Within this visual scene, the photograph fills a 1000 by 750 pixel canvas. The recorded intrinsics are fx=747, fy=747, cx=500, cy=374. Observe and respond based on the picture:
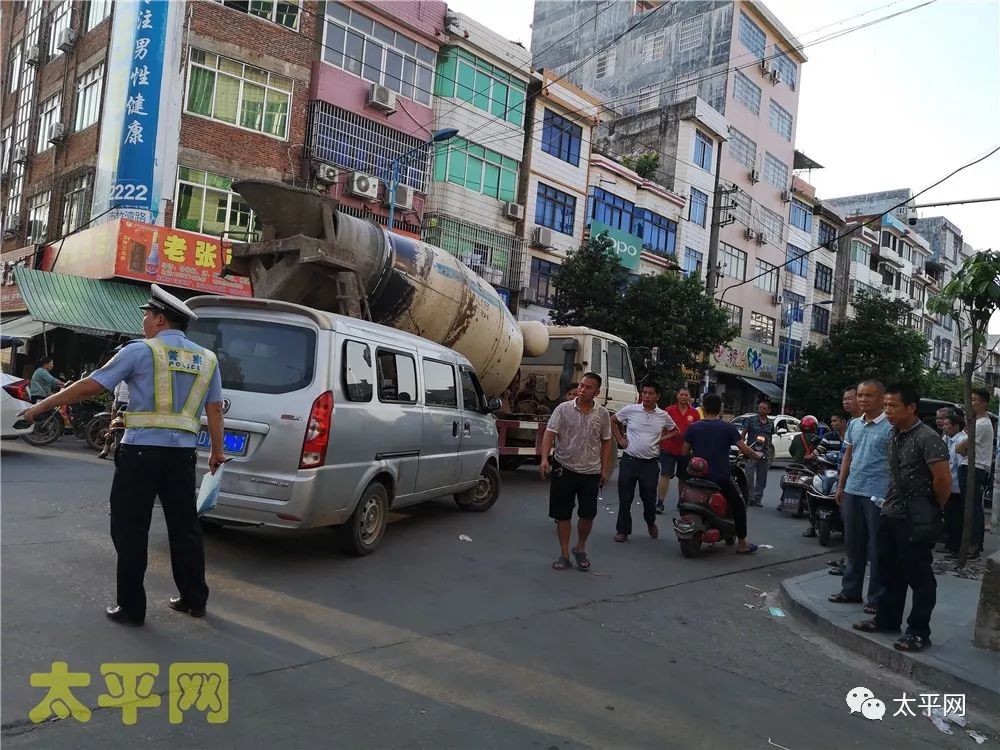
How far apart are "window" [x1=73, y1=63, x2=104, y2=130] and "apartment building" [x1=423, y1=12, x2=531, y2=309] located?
357 inches

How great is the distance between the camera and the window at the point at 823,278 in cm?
4606

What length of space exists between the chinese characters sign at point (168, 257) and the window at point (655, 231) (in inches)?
729

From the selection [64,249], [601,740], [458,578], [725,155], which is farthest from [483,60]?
[601,740]

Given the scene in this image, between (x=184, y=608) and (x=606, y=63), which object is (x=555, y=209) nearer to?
(x=606, y=63)

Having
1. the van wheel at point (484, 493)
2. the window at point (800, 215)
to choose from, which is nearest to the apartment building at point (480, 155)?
the van wheel at point (484, 493)

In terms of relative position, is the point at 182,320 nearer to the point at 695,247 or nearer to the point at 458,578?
the point at 458,578

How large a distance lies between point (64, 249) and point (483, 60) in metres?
13.5

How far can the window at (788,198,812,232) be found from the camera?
4319 centimetres

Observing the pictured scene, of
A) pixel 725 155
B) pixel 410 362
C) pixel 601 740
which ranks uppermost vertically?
pixel 725 155

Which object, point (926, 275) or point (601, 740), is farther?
point (926, 275)

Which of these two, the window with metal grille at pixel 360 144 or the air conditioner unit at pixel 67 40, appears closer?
the window with metal grille at pixel 360 144

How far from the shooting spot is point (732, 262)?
38344 mm

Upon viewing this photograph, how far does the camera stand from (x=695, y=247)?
3484cm

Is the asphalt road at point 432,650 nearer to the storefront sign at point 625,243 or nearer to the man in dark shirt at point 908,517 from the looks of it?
the man in dark shirt at point 908,517
